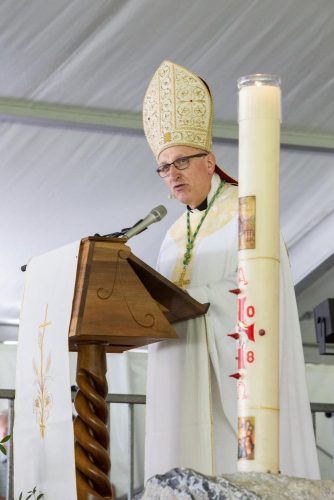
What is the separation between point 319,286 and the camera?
9641mm

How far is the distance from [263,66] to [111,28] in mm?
1046

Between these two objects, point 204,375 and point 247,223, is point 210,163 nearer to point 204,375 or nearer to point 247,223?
point 204,375

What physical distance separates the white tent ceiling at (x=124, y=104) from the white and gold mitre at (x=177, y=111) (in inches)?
88.5

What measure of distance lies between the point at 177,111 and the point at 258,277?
82.7 inches

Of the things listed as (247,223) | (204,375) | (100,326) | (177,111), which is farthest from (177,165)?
(247,223)

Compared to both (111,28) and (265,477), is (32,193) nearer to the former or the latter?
(111,28)

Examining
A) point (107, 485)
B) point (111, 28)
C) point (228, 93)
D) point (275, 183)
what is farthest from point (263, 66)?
point (275, 183)

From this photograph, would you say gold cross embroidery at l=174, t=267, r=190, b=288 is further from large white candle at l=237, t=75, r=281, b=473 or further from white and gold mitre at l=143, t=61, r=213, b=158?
large white candle at l=237, t=75, r=281, b=473

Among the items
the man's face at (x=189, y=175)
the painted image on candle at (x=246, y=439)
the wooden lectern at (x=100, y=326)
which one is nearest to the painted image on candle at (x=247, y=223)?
the painted image on candle at (x=246, y=439)

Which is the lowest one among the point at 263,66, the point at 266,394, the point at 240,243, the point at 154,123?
the point at 266,394

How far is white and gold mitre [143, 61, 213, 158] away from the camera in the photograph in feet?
12.4

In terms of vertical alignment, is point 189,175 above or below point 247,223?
above

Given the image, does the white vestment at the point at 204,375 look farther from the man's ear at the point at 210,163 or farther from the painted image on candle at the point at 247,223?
the painted image on candle at the point at 247,223

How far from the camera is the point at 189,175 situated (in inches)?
146
